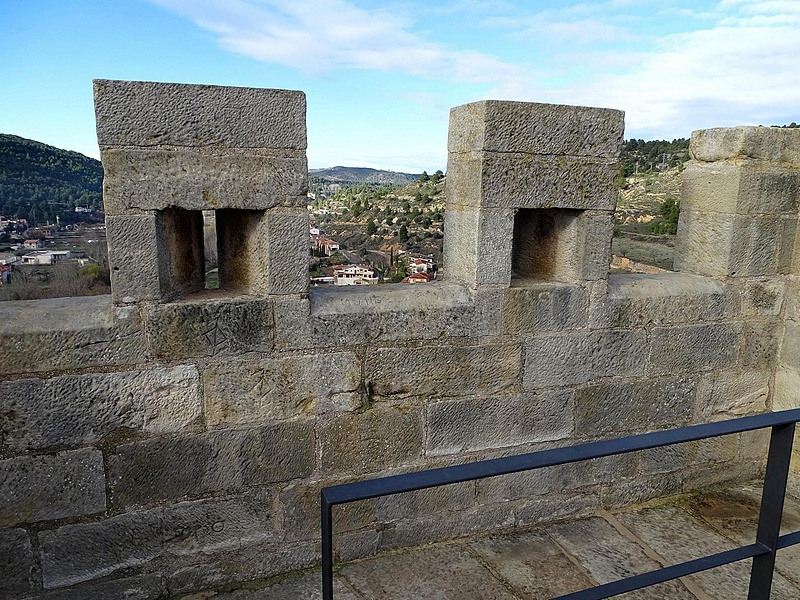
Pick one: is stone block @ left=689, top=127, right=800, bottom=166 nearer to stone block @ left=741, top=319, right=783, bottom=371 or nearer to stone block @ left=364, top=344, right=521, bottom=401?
stone block @ left=741, top=319, right=783, bottom=371

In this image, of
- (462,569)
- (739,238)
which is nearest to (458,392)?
(462,569)

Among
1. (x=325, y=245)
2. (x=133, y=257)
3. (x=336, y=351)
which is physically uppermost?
(x=133, y=257)

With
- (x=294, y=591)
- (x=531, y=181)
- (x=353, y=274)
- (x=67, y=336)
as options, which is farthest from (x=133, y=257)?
(x=353, y=274)

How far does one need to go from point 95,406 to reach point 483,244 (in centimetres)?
160

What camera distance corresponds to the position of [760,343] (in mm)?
3285

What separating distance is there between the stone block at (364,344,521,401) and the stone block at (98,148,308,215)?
2.51 ft

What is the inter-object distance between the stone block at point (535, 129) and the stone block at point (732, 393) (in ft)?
4.51

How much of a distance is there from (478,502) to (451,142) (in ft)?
5.35

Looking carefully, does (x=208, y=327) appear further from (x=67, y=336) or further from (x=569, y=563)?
(x=569, y=563)

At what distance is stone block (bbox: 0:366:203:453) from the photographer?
2121mm

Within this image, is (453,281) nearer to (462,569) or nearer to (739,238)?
(462,569)

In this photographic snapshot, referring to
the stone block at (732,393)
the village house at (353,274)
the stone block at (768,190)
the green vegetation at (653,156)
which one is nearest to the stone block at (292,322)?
the village house at (353,274)

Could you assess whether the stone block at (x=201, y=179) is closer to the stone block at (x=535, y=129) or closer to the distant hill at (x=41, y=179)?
the stone block at (x=535, y=129)

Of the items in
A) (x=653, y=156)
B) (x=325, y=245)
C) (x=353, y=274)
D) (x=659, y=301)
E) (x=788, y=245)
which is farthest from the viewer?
(x=653, y=156)
